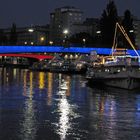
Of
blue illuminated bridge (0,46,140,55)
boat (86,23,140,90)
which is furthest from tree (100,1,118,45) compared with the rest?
boat (86,23,140,90)

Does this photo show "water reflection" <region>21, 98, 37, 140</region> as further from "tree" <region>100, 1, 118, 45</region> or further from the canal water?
"tree" <region>100, 1, 118, 45</region>

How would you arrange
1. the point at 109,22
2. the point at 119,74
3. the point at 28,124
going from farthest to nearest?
the point at 109,22 → the point at 119,74 → the point at 28,124

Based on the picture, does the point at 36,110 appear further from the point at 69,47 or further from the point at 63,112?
the point at 69,47

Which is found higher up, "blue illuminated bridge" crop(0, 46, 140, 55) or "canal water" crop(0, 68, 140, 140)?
"blue illuminated bridge" crop(0, 46, 140, 55)

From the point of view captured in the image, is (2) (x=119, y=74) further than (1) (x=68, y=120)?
Yes

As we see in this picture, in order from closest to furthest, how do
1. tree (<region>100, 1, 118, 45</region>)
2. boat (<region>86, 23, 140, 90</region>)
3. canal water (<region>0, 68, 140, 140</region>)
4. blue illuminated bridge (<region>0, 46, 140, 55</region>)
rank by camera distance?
canal water (<region>0, 68, 140, 140</region>)
boat (<region>86, 23, 140, 90</region>)
blue illuminated bridge (<region>0, 46, 140, 55</region>)
tree (<region>100, 1, 118, 45</region>)

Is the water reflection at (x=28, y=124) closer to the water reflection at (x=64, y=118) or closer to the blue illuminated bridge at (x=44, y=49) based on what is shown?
the water reflection at (x=64, y=118)

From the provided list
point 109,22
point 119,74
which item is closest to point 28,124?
point 119,74

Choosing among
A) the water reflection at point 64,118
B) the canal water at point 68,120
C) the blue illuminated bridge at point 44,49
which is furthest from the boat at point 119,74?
the blue illuminated bridge at point 44,49

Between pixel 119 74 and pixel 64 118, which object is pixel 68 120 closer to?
pixel 64 118

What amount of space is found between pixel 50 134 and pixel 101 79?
123 feet

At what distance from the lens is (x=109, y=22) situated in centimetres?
14088

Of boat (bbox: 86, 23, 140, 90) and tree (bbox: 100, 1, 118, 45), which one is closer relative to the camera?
boat (bbox: 86, 23, 140, 90)

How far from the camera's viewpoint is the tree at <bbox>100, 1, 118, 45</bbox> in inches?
5524
